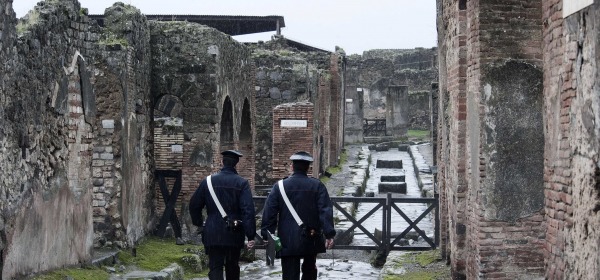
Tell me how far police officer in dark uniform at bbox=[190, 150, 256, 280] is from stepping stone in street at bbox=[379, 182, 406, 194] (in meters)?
14.9

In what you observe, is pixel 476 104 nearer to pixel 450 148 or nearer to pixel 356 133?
pixel 450 148

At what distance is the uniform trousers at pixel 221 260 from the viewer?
8.78m

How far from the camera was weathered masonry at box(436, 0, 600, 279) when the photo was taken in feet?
18.0

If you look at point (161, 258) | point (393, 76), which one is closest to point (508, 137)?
point (161, 258)

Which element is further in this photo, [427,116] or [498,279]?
[427,116]

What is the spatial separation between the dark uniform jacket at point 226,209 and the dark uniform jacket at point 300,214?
27 centimetres

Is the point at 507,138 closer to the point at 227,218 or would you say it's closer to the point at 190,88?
the point at 227,218

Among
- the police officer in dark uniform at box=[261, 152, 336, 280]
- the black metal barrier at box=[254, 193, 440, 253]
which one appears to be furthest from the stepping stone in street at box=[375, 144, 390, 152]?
the police officer in dark uniform at box=[261, 152, 336, 280]

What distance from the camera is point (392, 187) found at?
2362 cm

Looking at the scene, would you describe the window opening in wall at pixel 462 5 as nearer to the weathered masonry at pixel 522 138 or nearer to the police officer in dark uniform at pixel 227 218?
the weathered masonry at pixel 522 138

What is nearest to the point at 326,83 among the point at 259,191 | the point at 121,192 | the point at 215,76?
the point at 259,191

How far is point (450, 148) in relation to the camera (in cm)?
991

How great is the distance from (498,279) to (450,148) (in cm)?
214

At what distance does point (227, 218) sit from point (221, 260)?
0.48 meters
